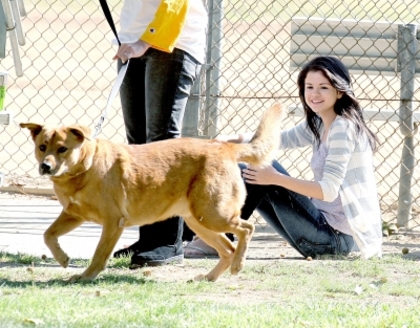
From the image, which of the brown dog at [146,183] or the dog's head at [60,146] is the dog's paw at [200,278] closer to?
the brown dog at [146,183]

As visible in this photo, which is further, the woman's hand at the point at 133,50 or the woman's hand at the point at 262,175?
the woman's hand at the point at 262,175

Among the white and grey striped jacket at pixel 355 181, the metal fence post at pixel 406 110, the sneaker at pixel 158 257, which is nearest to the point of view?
the sneaker at pixel 158 257

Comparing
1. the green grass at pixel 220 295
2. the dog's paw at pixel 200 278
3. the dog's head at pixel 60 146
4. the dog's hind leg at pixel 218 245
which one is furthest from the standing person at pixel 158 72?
the dog's head at pixel 60 146

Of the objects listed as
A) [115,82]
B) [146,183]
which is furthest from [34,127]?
[146,183]

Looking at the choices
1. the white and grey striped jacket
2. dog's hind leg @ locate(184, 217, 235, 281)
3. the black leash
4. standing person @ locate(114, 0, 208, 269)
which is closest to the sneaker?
standing person @ locate(114, 0, 208, 269)

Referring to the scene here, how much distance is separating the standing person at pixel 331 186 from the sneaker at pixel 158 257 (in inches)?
15.4

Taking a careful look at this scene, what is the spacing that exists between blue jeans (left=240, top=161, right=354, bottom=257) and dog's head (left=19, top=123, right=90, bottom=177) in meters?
1.35

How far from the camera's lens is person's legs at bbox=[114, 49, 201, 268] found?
17.6ft

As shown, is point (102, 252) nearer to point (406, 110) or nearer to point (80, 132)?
point (80, 132)

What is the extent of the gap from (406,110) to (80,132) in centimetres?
304

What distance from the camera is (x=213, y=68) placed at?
7.09 m

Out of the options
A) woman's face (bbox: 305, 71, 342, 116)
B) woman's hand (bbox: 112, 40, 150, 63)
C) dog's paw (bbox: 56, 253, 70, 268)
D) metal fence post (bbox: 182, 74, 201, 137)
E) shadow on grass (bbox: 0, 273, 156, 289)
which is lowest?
shadow on grass (bbox: 0, 273, 156, 289)

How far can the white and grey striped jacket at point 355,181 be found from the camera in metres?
5.71

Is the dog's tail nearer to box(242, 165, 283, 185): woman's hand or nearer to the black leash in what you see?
box(242, 165, 283, 185): woman's hand
